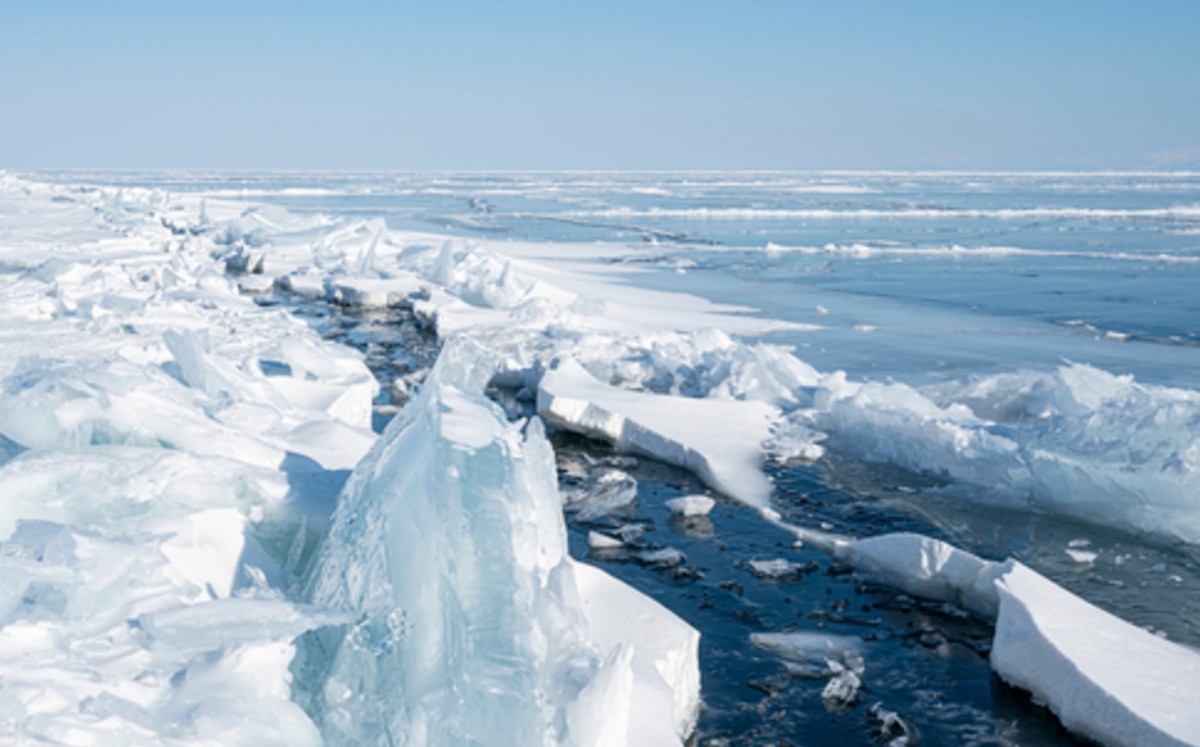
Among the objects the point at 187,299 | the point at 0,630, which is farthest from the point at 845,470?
the point at 187,299

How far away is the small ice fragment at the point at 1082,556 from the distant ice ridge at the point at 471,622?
249 cm

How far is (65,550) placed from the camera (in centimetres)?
284

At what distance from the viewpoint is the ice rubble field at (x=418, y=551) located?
253cm

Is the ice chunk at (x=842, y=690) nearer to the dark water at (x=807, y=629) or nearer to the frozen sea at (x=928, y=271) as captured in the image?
the dark water at (x=807, y=629)

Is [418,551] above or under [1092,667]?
above

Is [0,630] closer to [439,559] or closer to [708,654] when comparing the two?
[439,559]

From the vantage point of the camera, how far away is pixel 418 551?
2.87 metres

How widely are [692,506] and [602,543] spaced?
0.71 meters

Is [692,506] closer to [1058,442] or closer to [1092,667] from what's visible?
[1058,442]

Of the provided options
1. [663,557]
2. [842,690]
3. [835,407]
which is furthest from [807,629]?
[835,407]

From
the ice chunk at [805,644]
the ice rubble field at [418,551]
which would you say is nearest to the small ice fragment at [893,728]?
the ice rubble field at [418,551]

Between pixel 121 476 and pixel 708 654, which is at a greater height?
pixel 121 476

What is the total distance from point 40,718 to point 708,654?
2.60m

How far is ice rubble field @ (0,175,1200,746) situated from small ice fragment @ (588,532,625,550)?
1032 millimetres
